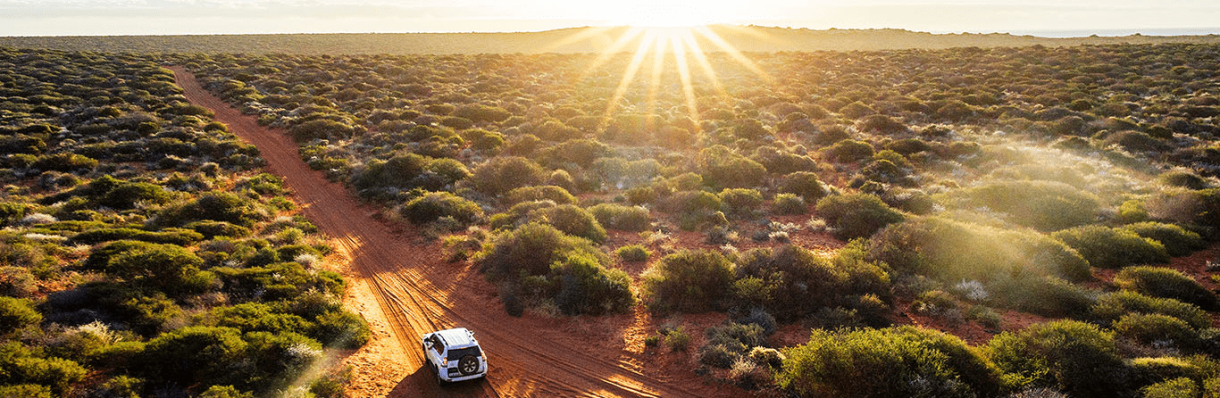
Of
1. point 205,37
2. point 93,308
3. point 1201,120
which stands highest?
point 205,37

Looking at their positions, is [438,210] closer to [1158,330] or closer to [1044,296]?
[1044,296]

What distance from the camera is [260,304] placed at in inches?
453

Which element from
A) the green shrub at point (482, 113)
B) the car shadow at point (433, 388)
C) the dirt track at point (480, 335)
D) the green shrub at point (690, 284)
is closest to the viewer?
the car shadow at point (433, 388)

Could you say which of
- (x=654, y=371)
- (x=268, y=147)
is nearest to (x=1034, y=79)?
(x=654, y=371)

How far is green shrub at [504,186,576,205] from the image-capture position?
2094 centimetres

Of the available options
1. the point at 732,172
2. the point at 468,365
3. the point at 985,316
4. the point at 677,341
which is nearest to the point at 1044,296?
the point at 985,316

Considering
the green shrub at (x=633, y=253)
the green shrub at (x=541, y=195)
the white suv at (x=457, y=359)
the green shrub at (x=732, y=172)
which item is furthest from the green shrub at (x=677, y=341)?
the green shrub at (x=732, y=172)

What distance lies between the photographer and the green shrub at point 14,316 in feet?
29.9

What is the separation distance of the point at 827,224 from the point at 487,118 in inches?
1050

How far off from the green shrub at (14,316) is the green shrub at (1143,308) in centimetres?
2199

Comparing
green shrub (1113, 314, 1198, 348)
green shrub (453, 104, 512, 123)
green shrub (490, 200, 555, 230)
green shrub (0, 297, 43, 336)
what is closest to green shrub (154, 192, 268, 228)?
green shrub (0, 297, 43, 336)

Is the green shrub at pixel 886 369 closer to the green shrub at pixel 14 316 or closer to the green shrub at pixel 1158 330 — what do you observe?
the green shrub at pixel 1158 330

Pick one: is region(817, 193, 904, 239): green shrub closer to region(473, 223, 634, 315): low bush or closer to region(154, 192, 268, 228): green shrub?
region(473, 223, 634, 315): low bush

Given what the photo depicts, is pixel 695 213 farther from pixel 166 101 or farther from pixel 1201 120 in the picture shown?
pixel 166 101
